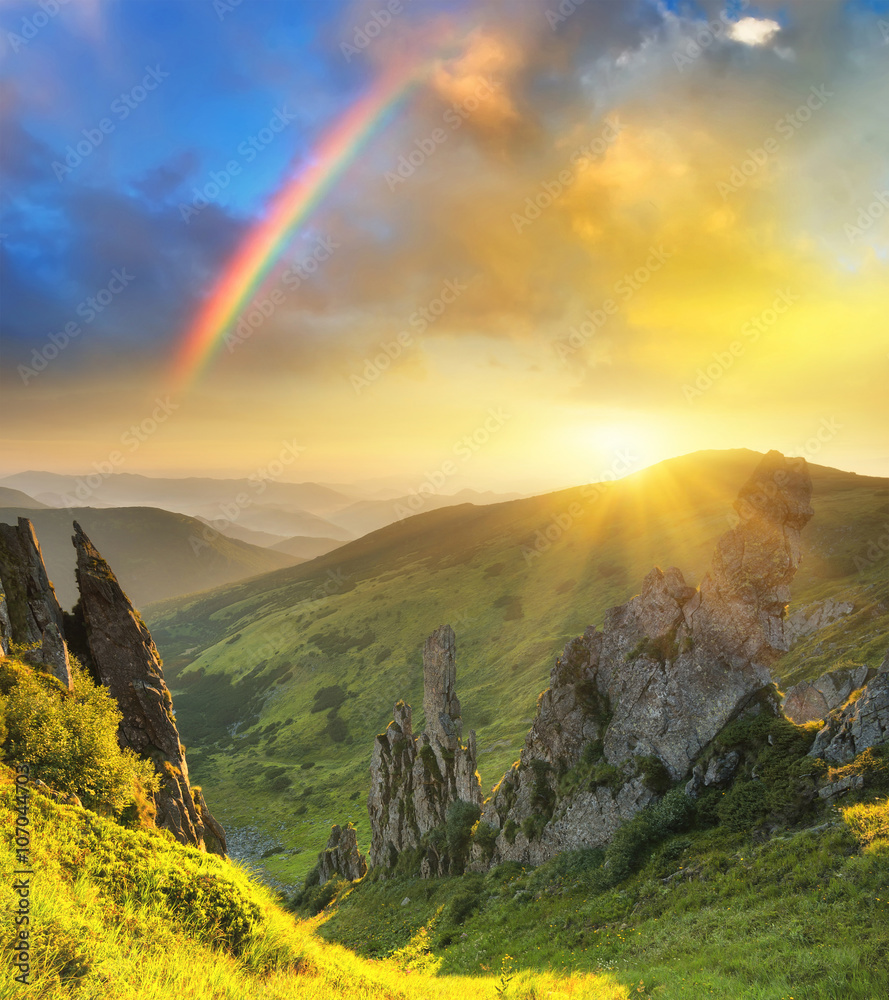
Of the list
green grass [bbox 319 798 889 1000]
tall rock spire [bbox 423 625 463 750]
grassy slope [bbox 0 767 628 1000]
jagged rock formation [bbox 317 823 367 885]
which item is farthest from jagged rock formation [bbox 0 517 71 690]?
jagged rock formation [bbox 317 823 367 885]

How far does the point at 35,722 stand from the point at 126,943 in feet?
49.8

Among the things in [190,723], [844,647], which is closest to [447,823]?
[844,647]

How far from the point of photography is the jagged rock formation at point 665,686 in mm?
31125

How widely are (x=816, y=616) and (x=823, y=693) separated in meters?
36.4

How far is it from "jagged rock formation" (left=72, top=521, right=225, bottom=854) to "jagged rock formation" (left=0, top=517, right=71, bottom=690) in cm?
240

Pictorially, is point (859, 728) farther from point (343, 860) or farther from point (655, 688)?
point (343, 860)

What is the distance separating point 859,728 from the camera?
24.1m

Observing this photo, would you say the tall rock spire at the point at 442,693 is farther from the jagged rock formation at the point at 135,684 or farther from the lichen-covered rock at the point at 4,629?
the lichen-covered rock at the point at 4,629

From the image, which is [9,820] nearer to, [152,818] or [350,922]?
[152,818]

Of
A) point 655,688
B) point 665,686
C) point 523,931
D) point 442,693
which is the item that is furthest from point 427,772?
point 665,686

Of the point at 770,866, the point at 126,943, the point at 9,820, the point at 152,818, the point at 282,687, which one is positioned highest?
the point at 9,820

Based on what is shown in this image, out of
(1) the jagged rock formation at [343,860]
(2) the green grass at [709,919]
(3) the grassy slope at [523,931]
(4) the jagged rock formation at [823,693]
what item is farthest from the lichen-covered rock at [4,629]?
(4) the jagged rock formation at [823,693]

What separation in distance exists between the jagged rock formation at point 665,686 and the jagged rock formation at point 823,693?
80.1ft

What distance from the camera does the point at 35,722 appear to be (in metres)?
20.6
